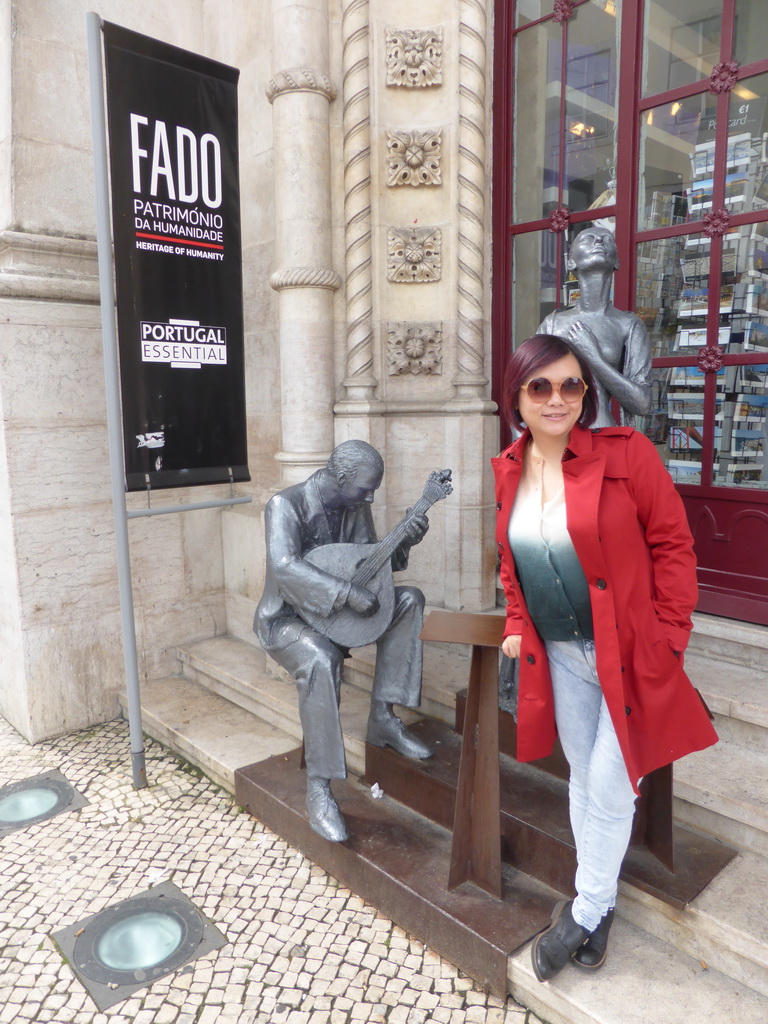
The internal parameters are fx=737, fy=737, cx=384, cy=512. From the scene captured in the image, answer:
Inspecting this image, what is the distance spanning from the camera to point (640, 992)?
201 cm

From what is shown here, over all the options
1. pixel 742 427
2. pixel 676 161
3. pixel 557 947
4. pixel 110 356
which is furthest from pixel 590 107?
pixel 557 947

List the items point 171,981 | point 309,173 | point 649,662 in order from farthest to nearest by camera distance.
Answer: point 309,173 < point 171,981 < point 649,662

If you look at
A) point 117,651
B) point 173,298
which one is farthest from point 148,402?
point 117,651

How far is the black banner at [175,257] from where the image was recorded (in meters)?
3.15

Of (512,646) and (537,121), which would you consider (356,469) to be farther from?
(537,121)

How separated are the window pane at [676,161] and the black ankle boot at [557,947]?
3.10m

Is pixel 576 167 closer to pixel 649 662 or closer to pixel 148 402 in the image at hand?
pixel 148 402

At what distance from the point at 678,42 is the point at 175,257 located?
2.57m

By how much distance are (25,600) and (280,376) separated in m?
1.81

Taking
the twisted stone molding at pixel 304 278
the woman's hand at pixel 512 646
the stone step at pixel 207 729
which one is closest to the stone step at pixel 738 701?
the woman's hand at pixel 512 646

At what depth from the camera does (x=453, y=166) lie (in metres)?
3.88

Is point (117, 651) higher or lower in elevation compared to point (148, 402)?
lower

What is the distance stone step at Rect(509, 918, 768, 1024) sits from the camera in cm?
194

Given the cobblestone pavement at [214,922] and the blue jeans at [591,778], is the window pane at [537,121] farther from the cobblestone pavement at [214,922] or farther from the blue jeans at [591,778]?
the cobblestone pavement at [214,922]
